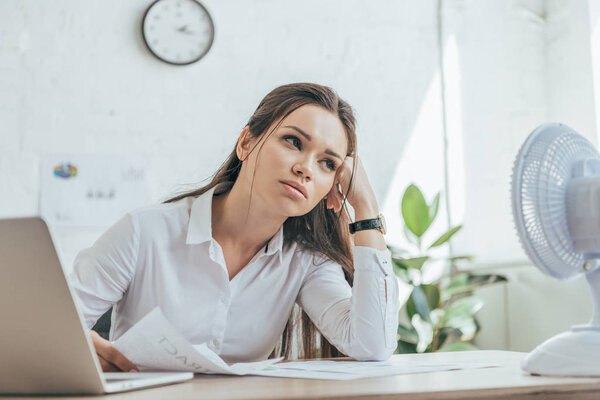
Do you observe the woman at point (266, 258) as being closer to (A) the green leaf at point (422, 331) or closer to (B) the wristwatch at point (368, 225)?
(B) the wristwatch at point (368, 225)

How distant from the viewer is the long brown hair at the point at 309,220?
1500mm

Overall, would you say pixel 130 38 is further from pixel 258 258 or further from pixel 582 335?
pixel 582 335

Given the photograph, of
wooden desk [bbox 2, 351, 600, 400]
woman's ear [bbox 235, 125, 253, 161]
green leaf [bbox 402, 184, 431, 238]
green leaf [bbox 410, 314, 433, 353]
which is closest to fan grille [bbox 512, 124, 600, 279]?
wooden desk [bbox 2, 351, 600, 400]

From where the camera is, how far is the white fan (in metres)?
0.89

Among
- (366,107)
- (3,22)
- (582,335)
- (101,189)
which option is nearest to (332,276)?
(582,335)

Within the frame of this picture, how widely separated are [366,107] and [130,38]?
3.88ft

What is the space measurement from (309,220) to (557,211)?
0.80 metres

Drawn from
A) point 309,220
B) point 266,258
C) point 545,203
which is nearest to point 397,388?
point 545,203

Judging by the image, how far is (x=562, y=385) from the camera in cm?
73

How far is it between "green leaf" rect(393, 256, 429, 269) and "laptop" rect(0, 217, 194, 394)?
2.12 m

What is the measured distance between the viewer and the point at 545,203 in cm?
90

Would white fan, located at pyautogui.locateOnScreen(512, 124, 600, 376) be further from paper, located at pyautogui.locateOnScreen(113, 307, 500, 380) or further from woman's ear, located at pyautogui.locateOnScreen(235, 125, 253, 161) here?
woman's ear, located at pyautogui.locateOnScreen(235, 125, 253, 161)

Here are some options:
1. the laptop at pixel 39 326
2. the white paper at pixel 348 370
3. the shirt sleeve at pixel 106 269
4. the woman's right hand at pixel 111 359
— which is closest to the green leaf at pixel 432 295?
the shirt sleeve at pixel 106 269

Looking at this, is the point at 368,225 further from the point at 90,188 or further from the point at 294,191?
the point at 90,188
